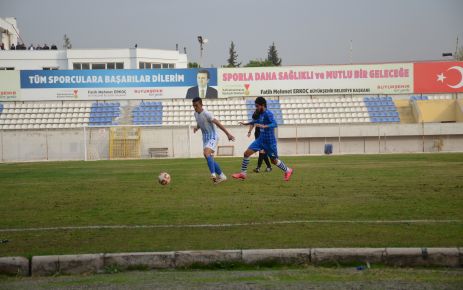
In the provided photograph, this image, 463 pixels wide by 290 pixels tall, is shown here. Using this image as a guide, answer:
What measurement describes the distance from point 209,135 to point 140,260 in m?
8.91

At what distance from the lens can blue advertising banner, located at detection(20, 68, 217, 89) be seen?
43219 millimetres

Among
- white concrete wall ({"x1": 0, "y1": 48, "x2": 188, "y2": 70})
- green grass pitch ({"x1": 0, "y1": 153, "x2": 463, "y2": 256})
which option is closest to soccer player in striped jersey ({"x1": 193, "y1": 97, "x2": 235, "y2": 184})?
green grass pitch ({"x1": 0, "y1": 153, "x2": 463, "y2": 256})

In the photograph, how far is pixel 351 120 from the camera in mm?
41938

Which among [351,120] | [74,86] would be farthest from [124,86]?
[351,120]

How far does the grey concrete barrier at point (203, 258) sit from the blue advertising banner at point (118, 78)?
36.9 m

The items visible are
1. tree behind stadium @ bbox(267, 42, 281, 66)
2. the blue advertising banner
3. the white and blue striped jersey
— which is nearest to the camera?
the white and blue striped jersey

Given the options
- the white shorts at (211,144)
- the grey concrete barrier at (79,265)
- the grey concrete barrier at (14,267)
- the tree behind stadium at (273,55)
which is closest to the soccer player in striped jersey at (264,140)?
the white shorts at (211,144)

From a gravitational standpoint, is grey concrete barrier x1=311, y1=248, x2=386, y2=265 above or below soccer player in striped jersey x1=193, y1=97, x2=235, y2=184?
below

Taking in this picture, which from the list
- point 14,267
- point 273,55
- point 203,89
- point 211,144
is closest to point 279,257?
point 14,267

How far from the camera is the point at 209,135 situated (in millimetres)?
15523

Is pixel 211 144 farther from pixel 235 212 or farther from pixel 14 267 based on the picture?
pixel 14 267

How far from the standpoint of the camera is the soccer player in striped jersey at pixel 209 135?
15.0 meters

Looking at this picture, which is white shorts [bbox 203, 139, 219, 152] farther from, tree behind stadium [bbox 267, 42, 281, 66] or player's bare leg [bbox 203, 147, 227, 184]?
→ tree behind stadium [bbox 267, 42, 281, 66]

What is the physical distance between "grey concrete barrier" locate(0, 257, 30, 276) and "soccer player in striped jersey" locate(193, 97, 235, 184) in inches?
328
